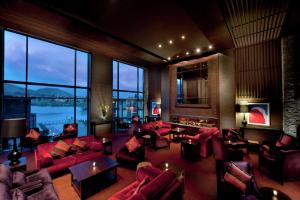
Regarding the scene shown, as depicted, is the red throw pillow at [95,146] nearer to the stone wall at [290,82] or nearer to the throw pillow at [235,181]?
the throw pillow at [235,181]

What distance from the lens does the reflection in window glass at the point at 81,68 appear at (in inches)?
303

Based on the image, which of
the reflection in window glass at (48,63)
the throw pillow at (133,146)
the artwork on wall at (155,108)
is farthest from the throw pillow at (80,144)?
the artwork on wall at (155,108)

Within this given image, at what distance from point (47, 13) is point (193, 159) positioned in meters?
6.68

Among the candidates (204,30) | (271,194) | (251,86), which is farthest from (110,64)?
(271,194)

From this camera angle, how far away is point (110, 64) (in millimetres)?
9016

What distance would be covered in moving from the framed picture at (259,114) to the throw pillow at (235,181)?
5157mm

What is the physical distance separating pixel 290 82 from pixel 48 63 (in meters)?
12.8

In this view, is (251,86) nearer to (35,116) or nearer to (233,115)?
(233,115)

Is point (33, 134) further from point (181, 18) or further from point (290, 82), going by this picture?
point (290, 82)

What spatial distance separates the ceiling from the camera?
3.86m

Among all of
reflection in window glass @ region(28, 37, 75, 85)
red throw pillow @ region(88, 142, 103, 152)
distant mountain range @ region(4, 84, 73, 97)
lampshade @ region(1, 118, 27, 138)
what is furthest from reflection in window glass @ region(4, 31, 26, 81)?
red throw pillow @ region(88, 142, 103, 152)

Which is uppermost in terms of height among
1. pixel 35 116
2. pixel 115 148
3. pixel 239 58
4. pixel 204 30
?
pixel 204 30

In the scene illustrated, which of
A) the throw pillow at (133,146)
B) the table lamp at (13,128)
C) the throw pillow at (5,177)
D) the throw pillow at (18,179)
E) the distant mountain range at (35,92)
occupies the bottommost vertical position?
the throw pillow at (18,179)

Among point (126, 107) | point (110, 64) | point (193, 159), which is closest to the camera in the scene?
point (193, 159)
